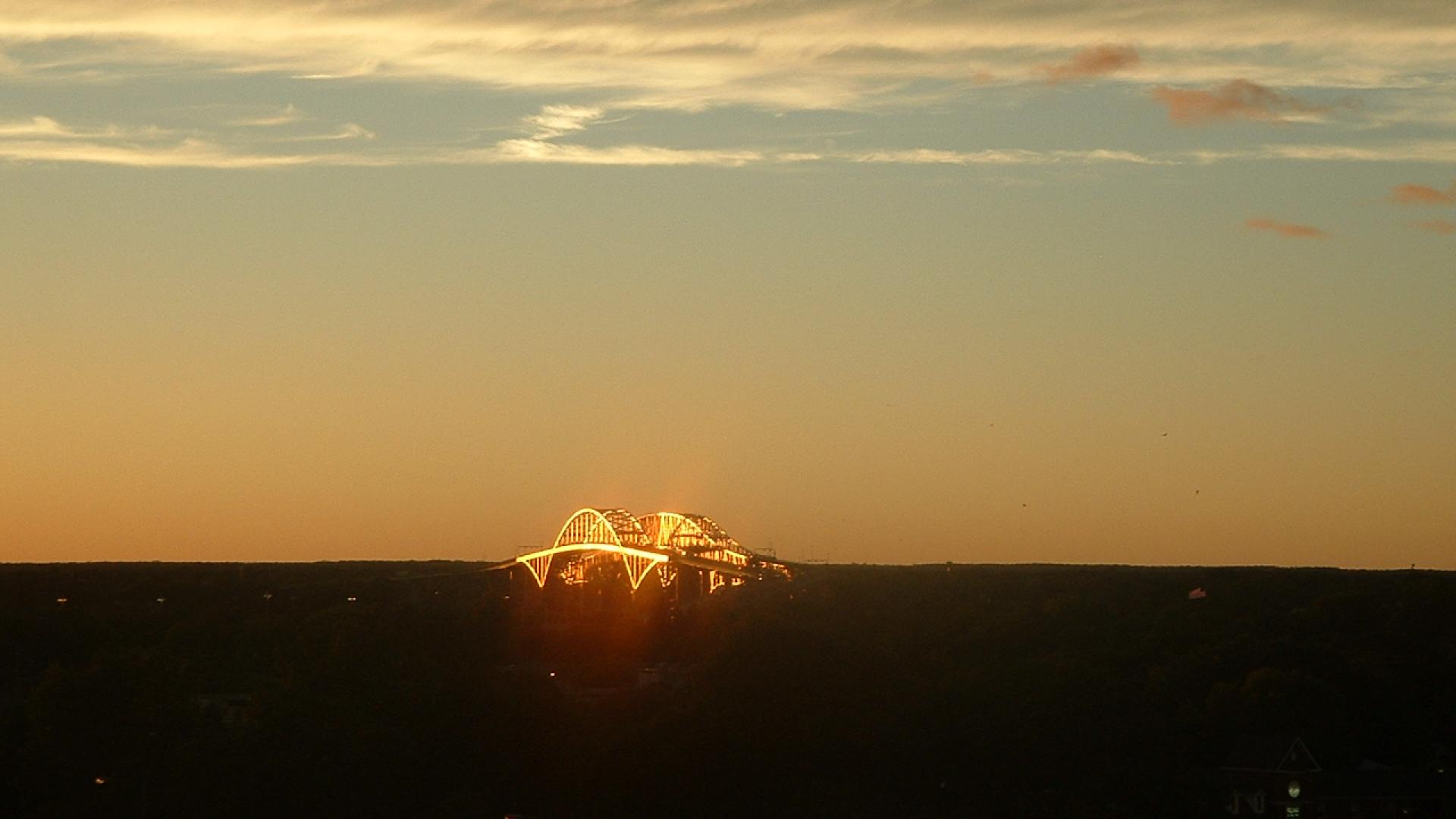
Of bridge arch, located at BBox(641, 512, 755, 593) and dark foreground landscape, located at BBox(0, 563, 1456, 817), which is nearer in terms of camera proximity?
dark foreground landscape, located at BBox(0, 563, 1456, 817)

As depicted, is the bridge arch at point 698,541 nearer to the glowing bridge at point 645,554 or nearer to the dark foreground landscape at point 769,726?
the glowing bridge at point 645,554

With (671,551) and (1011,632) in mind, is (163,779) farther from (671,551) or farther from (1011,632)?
(671,551)

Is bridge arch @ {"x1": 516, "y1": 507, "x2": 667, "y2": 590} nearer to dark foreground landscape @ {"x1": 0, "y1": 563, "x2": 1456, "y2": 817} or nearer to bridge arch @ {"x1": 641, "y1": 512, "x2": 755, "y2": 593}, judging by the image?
bridge arch @ {"x1": 641, "y1": 512, "x2": 755, "y2": 593}

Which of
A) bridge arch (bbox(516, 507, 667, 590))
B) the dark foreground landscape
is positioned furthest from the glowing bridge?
the dark foreground landscape

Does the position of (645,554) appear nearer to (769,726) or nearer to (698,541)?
(698,541)

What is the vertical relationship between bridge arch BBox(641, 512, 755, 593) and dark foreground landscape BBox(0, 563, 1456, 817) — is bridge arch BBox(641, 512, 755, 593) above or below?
above

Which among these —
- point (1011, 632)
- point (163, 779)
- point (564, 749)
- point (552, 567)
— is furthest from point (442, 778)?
point (552, 567)

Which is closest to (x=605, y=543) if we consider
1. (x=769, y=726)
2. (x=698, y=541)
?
(x=698, y=541)
